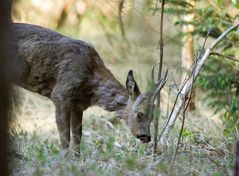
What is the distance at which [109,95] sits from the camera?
334 inches

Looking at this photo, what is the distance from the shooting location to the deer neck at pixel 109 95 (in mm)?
8461

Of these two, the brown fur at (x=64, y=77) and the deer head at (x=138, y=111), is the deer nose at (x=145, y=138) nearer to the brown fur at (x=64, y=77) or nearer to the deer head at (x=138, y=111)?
the deer head at (x=138, y=111)

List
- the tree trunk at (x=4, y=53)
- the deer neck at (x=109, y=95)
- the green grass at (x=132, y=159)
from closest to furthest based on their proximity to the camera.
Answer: the tree trunk at (x=4, y=53)
the green grass at (x=132, y=159)
the deer neck at (x=109, y=95)

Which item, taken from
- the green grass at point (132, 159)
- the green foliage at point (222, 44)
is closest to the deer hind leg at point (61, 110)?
the green grass at point (132, 159)

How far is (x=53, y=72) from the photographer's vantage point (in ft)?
27.2

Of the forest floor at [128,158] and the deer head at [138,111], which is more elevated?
the deer head at [138,111]

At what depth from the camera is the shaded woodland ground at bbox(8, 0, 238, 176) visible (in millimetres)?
5688

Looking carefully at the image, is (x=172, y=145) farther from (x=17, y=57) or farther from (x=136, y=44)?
(x=136, y=44)

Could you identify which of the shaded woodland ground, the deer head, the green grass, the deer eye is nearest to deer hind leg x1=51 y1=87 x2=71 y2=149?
the shaded woodland ground

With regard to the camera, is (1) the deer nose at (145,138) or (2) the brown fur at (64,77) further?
(2) the brown fur at (64,77)

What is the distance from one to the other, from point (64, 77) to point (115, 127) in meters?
2.42

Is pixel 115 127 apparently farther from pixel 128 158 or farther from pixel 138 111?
pixel 128 158

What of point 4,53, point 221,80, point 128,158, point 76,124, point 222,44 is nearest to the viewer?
point 4,53

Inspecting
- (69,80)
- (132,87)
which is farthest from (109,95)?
(69,80)
